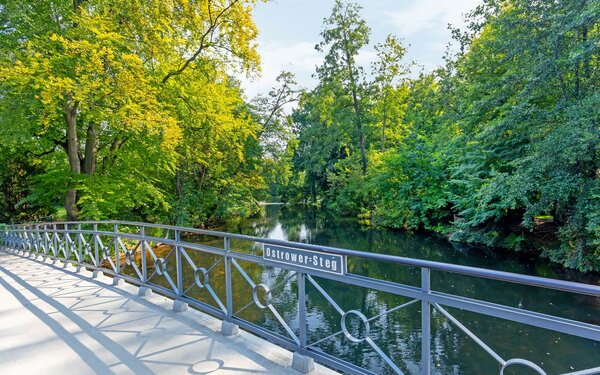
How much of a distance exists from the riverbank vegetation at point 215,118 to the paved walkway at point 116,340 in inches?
197

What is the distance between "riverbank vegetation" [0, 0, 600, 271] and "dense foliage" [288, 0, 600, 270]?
60 millimetres

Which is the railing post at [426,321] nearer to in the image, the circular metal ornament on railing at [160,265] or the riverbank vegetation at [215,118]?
the circular metal ornament on railing at [160,265]

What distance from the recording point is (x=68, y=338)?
3350 mm

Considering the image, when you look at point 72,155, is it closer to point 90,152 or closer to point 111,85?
point 90,152

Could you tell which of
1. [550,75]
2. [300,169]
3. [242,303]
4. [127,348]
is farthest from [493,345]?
[300,169]

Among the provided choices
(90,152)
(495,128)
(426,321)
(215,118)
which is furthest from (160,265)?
(495,128)

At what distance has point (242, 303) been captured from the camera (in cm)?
785

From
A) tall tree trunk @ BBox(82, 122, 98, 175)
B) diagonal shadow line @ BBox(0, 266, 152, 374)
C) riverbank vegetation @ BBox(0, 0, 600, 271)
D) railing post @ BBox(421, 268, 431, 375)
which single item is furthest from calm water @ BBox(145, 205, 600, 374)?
tall tree trunk @ BBox(82, 122, 98, 175)

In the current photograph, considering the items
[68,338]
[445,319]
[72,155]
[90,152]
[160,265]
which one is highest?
[90,152]

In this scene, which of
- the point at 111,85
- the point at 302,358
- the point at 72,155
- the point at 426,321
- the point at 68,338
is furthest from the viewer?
the point at 72,155

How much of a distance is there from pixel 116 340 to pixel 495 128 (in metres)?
10.6

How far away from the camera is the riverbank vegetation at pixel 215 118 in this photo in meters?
8.27

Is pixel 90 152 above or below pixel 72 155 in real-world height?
above

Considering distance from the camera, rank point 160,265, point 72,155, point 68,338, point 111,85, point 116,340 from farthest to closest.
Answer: point 72,155
point 111,85
point 160,265
point 68,338
point 116,340
